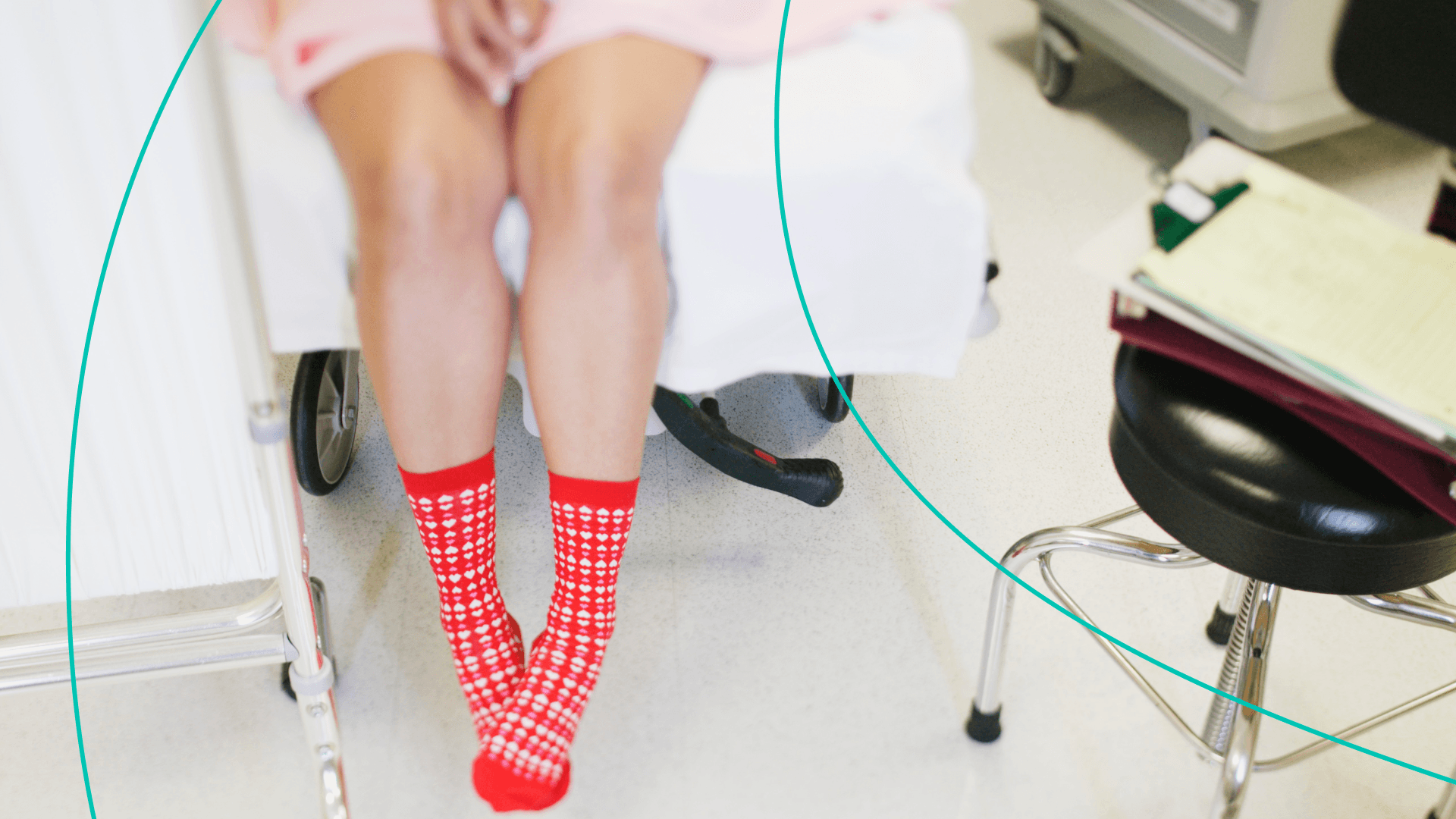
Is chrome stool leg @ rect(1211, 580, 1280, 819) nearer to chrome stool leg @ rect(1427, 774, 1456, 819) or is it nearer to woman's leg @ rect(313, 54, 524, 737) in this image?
chrome stool leg @ rect(1427, 774, 1456, 819)

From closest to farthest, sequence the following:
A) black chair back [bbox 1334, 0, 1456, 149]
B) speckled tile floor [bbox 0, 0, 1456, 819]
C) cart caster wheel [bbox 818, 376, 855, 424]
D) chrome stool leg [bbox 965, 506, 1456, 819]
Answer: black chair back [bbox 1334, 0, 1456, 149] → chrome stool leg [bbox 965, 506, 1456, 819] → cart caster wheel [bbox 818, 376, 855, 424] → speckled tile floor [bbox 0, 0, 1456, 819]

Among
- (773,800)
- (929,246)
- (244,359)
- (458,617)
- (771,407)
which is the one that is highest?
(929,246)

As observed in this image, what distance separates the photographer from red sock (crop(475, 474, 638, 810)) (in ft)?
3.25

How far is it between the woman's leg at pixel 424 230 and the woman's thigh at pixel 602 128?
2 centimetres

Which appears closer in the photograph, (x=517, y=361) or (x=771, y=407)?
(x=517, y=361)

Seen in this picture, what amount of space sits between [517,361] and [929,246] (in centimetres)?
26

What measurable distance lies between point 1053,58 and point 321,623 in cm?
100

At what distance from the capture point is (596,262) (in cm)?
68

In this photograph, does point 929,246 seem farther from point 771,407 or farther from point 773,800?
point 773,800

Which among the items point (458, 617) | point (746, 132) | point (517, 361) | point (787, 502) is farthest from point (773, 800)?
point (746, 132)

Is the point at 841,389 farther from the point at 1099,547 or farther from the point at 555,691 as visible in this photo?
the point at 555,691

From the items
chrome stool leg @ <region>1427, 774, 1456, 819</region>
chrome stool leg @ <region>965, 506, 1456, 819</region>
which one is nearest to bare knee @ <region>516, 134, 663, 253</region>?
chrome stool leg @ <region>965, 506, 1456, 819</region>

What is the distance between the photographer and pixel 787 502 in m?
1.55

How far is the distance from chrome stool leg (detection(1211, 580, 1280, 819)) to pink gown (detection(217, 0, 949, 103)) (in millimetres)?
534
